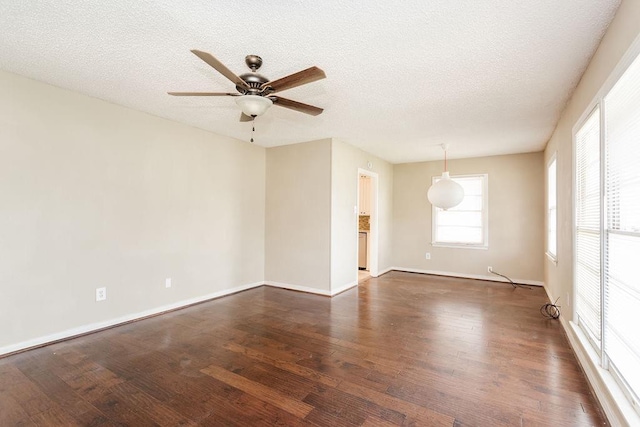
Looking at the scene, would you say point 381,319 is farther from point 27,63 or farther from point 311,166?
point 27,63

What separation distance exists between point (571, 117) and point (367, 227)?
421cm

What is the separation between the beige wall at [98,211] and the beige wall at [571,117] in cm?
422

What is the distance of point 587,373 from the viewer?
2295mm

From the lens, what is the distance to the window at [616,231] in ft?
5.28

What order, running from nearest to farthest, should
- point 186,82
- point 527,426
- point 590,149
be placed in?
point 527,426
point 590,149
point 186,82

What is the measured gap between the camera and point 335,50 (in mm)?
2219

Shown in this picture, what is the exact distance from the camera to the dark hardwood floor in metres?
1.88

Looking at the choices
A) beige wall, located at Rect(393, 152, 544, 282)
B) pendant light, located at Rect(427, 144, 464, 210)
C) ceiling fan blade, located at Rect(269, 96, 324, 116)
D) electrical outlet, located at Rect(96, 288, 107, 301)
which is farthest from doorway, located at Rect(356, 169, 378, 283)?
electrical outlet, located at Rect(96, 288, 107, 301)

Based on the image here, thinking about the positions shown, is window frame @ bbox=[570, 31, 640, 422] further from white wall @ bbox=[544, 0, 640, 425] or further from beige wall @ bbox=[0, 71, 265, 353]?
beige wall @ bbox=[0, 71, 265, 353]

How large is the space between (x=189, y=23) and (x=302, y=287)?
153 inches

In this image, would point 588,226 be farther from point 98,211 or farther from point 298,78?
point 98,211

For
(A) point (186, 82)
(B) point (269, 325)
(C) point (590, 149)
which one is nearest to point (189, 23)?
(A) point (186, 82)

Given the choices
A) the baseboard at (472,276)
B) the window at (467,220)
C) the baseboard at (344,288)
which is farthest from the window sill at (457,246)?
the baseboard at (344,288)

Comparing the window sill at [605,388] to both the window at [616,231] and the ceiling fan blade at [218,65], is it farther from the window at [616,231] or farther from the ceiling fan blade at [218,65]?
the ceiling fan blade at [218,65]
